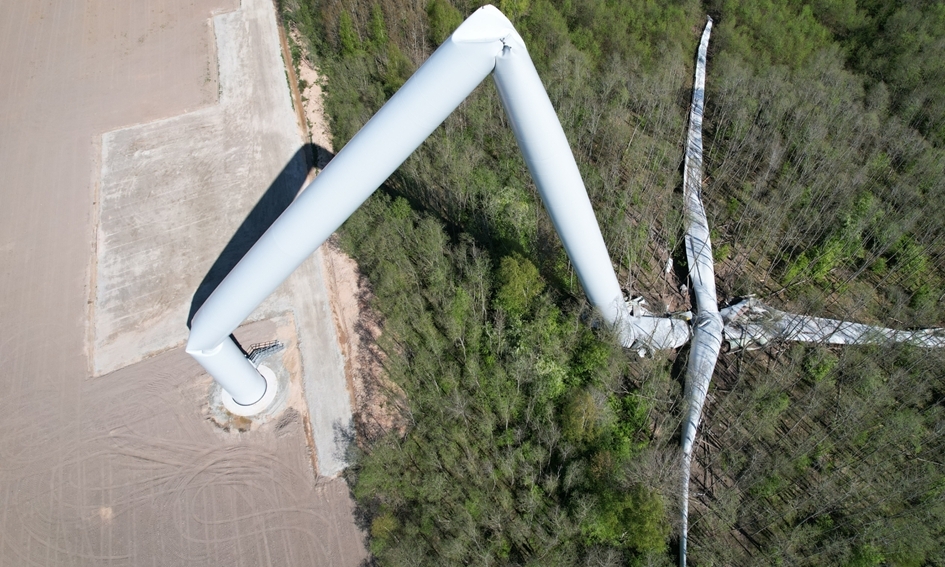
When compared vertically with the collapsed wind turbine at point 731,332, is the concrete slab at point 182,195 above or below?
below

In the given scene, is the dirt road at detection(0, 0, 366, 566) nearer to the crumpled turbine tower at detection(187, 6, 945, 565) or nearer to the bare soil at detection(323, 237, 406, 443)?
the bare soil at detection(323, 237, 406, 443)

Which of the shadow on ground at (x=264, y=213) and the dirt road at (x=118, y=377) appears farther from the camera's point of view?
the shadow on ground at (x=264, y=213)

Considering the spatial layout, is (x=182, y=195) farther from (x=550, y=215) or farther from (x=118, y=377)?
(x=550, y=215)

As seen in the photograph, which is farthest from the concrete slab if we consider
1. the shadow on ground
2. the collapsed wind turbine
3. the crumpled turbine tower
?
the collapsed wind turbine

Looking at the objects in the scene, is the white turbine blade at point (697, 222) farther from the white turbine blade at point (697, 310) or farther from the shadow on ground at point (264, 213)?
the shadow on ground at point (264, 213)

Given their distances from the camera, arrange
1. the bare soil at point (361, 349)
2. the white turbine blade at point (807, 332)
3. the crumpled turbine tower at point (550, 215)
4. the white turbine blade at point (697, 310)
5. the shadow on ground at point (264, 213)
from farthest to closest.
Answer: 1. the shadow on ground at point (264, 213)
2. the bare soil at point (361, 349)
3. the white turbine blade at point (807, 332)
4. the white turbine blade at point (697, 310)
5. the crumpled turbine tower at point (550, 215)

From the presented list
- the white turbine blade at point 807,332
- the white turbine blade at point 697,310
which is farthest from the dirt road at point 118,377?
the white turbine blade at point 807,332

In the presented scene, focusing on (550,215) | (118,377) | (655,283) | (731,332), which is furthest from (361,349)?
(731,332)
